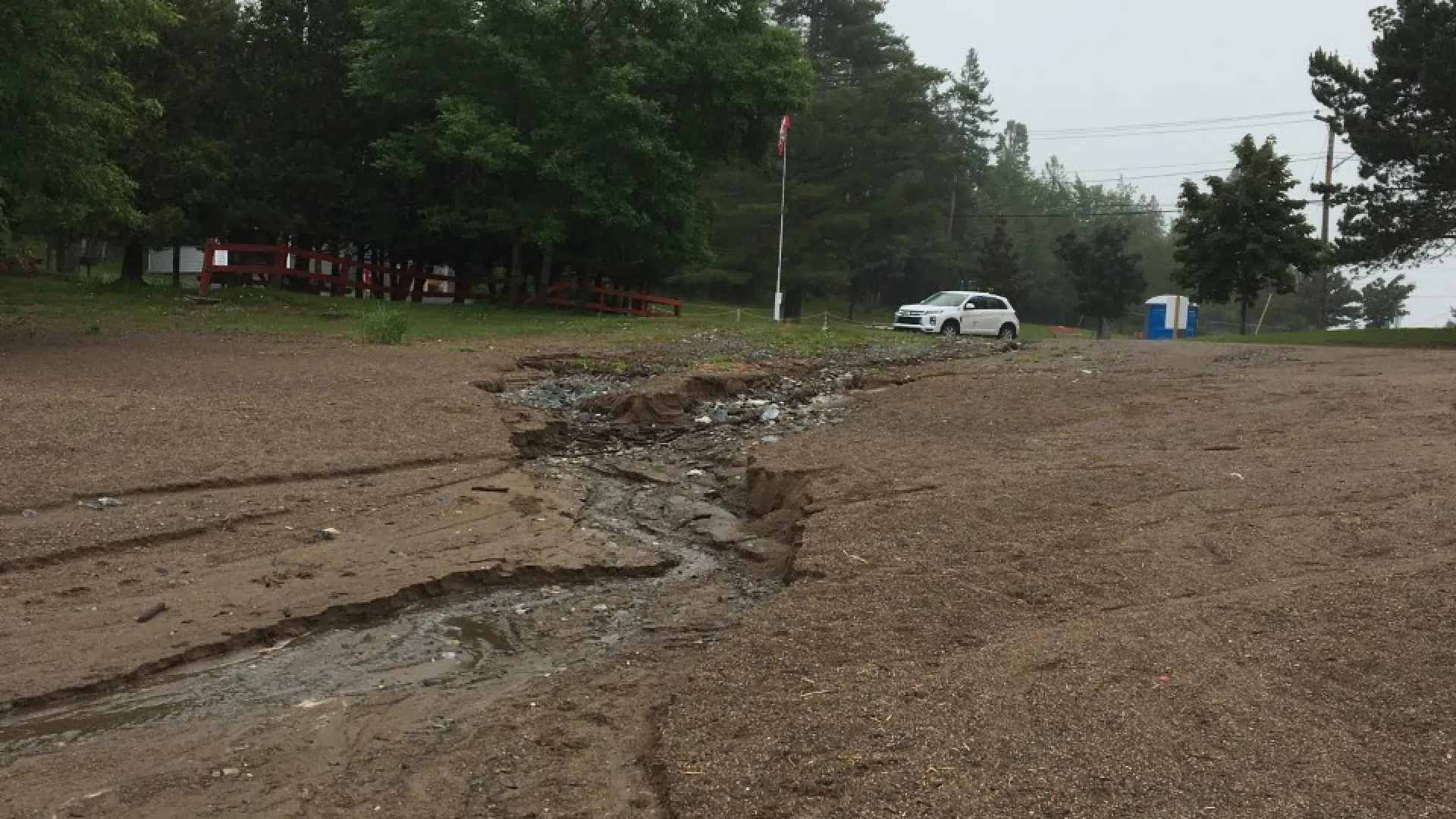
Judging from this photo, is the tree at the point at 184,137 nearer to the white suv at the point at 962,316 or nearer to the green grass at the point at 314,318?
the green grass at the point at 314,318

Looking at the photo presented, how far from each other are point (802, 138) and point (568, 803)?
5619 cm

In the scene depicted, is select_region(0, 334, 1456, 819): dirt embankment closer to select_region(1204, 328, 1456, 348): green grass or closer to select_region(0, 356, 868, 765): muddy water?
select_region(0, 356, 868, 765): muddy water

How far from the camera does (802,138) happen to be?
193 ft

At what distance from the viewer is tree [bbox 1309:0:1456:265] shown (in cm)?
3077

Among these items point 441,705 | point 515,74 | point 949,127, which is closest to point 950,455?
point 441,705

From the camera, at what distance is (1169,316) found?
46.2 metres

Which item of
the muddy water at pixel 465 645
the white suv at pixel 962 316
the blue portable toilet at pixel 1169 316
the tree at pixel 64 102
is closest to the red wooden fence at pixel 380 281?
the white suv at pixel 962 316

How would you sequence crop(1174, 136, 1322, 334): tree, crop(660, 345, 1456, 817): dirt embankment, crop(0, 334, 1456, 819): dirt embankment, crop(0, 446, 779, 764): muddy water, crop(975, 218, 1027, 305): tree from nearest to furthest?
crop(660, 345, 1456, 817): dirt embankment → crop(0, 334, 1456, 819): dirt embankment → crop(0, 446, 779, 764): muddy water → crop(1174, 136, 1322, 334): tree → crop(975, 218, 1027, 305): tree

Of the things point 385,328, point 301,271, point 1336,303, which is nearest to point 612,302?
point 301,271

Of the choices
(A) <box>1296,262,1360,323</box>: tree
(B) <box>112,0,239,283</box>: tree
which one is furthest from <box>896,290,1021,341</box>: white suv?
(A) <box>1296,262,1360,323</box>: tree

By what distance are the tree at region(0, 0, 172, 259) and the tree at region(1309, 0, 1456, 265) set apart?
28.8m

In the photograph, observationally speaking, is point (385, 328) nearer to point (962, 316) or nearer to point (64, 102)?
point (64, 102)

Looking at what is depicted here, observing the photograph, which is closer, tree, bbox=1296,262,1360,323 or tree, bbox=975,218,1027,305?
tree, bbox=975,218,1027,305

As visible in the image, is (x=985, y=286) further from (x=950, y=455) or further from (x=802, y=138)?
(x=950, y=455)
